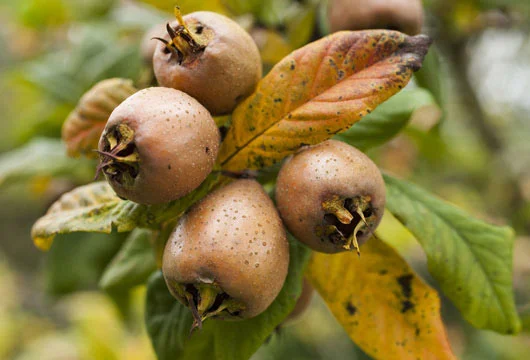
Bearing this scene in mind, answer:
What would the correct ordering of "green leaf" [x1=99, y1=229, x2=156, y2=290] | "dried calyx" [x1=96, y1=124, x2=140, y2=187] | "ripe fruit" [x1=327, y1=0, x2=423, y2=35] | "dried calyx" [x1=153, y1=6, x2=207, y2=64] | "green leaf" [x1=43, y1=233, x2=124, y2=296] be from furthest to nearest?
"green leaf" [x1=43, y1=233, x2=124, y2=296]
"green leaf" [x1=99, y1=229, x2=156, y2=290]
"ripe fruit" [x1=327, y1=0, x2=423, y2=35]
"dried calyx" [x1=153, y1=6, x2=207, y2=64]
"dried calyx" [x1=96, y1=124, x2=140, y2=187]

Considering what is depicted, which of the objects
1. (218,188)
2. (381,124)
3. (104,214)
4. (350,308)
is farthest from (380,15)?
(104,214)

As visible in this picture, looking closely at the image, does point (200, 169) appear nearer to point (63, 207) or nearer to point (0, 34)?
point (63, 207)

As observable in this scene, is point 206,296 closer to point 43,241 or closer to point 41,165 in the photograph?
point 43,241

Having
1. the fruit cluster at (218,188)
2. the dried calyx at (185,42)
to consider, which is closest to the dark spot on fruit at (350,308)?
the fruit cluster at (218,188)

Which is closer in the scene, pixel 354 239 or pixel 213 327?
pixel 354 239

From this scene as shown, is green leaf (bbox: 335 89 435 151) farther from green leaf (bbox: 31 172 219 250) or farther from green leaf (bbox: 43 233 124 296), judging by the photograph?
green leaf (bbox: 43 233 124 296)

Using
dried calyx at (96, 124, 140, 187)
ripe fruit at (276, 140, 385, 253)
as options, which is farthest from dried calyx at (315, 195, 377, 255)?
dried calyx at (96, 124, 140, 187)

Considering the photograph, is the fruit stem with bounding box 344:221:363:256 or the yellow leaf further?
the yellow leaf

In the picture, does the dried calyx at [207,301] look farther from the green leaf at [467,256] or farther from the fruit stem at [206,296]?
the green leaf at [467,256]
